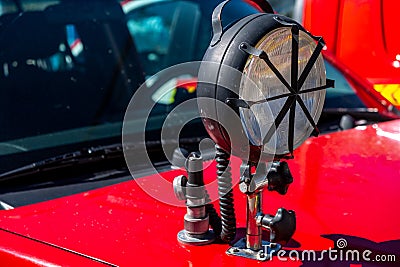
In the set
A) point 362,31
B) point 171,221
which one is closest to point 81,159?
point 171,221

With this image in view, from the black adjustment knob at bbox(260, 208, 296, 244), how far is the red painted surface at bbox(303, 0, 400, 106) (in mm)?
2488

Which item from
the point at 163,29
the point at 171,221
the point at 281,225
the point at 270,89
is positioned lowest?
the point at 171,221

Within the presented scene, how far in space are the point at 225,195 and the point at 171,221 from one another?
0.24 meters

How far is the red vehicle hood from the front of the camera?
1541 mm

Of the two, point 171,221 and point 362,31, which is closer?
point 171,221

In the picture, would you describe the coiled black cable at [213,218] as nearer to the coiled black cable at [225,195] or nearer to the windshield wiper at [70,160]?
the coiled black cable at [225,195]

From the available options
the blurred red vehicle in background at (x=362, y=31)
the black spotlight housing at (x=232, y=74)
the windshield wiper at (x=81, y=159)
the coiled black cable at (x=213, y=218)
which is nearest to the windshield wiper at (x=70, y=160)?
the windshield wiper at (x=81, y=159)

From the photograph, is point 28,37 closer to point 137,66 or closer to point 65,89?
point 65,89

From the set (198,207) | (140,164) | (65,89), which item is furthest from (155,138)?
(198,207)

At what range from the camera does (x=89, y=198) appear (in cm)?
189

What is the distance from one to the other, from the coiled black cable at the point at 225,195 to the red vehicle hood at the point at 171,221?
0.04m

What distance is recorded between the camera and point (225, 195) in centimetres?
156

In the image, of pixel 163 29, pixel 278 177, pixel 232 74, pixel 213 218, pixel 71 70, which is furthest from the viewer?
pixel 163 29

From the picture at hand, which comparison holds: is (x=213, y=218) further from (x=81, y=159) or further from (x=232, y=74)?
(x=81, y=159)
